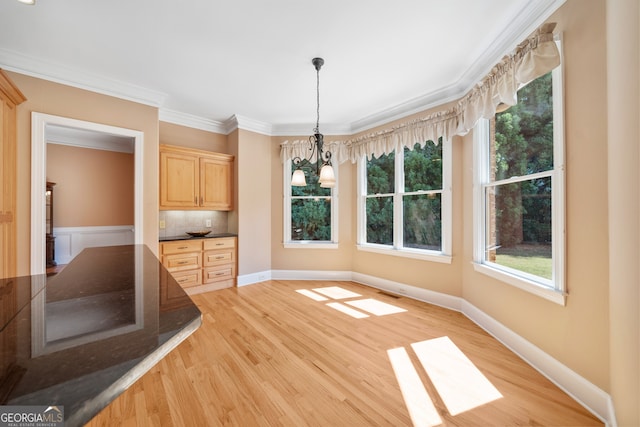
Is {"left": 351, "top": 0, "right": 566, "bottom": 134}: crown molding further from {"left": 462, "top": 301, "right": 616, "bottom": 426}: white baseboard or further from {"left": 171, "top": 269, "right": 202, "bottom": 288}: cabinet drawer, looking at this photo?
{"left": 171, "top": 269, "right": 202, "bottom": 288}: cabinet drawer

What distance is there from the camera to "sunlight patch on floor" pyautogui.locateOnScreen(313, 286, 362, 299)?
3.73m

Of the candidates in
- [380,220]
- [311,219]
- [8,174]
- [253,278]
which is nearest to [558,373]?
[380,220]

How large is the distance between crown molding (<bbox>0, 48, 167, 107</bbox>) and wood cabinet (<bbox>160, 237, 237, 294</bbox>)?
1983 millimetres

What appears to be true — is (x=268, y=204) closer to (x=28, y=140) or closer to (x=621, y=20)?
(x=28, y=140)

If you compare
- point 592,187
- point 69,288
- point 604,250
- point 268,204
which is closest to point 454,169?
point 592,187

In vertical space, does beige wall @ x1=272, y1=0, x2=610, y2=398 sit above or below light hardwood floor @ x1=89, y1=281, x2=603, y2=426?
above

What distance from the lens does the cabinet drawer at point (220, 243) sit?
4.00m

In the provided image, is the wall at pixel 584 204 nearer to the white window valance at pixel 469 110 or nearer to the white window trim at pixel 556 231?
the white window trim at pixel 556 231

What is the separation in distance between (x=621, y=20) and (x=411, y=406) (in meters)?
2.48

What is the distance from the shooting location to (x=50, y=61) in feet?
8.86

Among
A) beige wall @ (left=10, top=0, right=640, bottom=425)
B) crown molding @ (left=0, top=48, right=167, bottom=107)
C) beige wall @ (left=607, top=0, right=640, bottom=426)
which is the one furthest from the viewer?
crown molding @ (left=0, top=48, right=167, bottom=107)

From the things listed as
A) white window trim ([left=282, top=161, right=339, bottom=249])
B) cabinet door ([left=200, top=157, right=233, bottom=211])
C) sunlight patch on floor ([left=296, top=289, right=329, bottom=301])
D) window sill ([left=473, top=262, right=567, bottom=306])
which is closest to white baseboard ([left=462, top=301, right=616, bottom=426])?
window sill ([left=473, top=262, right=567, bottom=306])

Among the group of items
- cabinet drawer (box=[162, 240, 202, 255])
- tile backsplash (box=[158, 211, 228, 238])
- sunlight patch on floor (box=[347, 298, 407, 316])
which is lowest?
sunlight patch on floor (box=[347, 298, 407, 316])

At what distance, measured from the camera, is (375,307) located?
10.9 ft
